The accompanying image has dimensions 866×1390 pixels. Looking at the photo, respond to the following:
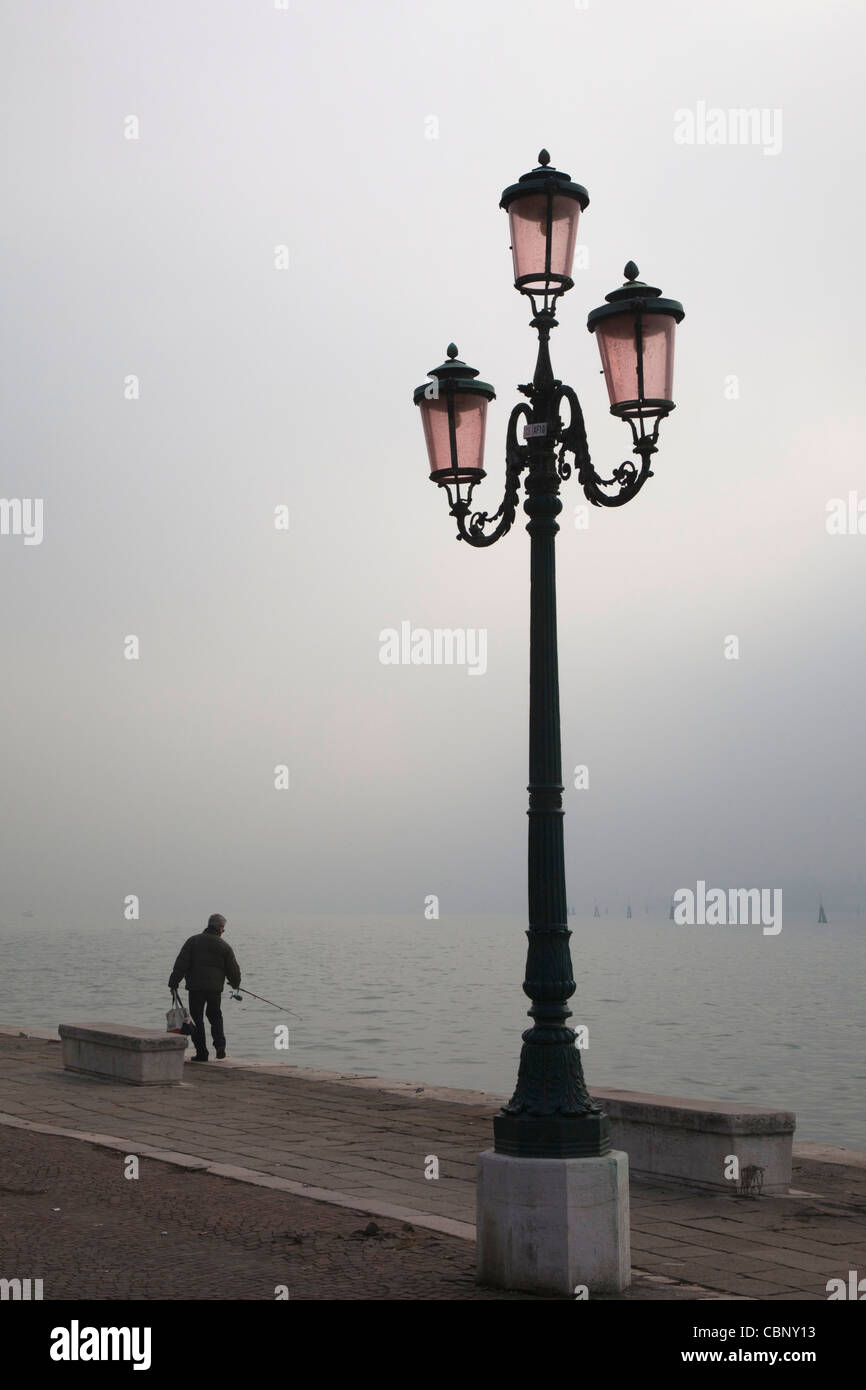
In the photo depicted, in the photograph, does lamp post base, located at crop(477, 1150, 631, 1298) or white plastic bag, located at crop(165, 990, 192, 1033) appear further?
white plastic bag, located at crop(165, 990, 192, 1033)

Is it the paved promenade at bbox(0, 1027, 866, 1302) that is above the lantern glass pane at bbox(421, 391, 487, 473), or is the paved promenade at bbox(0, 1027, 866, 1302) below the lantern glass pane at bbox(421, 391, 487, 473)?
below

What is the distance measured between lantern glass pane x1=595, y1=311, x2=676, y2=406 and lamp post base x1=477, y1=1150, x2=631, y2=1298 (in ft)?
12.8

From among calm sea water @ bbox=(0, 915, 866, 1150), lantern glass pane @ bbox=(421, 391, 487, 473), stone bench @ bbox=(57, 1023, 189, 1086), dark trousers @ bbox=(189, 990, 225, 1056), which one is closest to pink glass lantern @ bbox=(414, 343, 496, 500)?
lantern glass pane @ bbox=(421, 391, 487, 473)

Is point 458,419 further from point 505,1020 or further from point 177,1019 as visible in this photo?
point 505,1020

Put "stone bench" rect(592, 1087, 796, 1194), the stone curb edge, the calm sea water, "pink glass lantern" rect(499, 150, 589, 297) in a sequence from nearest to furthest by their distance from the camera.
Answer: "pink glass lantern" rect(499, 150, 589, 297) < the stone curb edge < "stone bench" rect(592, 1087, 796, 1194) < the calm sea water

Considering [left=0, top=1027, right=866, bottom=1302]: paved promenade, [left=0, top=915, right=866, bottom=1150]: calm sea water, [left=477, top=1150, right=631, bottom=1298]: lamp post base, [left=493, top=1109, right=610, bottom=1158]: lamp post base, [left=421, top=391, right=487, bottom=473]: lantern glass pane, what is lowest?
[left=0, top=915, right=866, bottom=1150]: calm sea water

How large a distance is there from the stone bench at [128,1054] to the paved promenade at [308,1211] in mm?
884

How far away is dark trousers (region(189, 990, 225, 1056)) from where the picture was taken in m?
17.5

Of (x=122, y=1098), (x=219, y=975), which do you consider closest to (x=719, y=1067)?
(x=219, y=975)

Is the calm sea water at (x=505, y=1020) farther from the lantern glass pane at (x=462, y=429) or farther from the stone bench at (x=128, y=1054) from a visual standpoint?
the lantern glass pane at (x=462, y=429)

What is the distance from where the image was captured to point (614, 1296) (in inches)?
268

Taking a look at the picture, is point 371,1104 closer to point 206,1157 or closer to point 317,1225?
point 206,1157

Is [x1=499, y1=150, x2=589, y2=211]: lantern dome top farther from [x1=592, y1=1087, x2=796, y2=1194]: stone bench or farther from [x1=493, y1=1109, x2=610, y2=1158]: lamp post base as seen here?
[x1=592, y1=1087, x2=796, y2=1194]: stone bench
